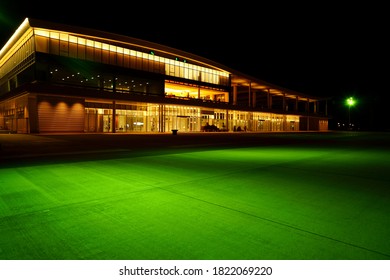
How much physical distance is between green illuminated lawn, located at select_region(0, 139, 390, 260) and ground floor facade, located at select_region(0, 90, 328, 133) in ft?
87.8

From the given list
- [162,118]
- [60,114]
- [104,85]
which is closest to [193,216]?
[60,114]

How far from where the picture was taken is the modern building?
33.2m

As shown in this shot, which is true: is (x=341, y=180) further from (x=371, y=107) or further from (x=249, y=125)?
(x=371, y=107)

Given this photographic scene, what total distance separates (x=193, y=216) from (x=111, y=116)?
36648 millimetres

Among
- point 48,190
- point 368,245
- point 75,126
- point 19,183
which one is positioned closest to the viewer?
point 368,245

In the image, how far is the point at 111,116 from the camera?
39156 mm

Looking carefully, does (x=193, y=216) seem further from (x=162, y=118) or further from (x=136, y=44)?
(x=136, y=44)

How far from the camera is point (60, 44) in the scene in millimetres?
35812

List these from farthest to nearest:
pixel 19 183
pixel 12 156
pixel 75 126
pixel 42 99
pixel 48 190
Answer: pixel 75 126, pixel 42 99, pixel 12 156, pixel 19 183, pixel 48 190

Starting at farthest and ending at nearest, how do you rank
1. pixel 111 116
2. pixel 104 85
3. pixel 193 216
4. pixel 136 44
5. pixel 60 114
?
pixel 136 44, pixel 104 85, pixel 111 116, pixel 60 114, pixel 193 216

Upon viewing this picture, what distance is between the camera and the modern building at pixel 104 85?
1308 inches

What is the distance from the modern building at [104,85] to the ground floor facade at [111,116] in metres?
0.11

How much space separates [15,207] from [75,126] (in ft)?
103

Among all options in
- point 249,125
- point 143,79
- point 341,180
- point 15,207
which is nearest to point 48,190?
point 15,207
